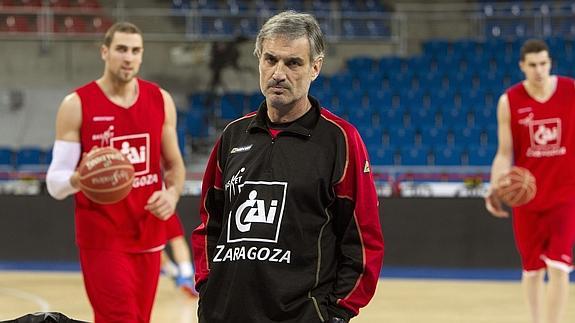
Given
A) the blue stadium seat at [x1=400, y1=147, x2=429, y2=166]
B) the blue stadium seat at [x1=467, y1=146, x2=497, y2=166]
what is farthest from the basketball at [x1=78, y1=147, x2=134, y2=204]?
the blue stadium seat at [x1=467, y1=146, x2=497, y2=166]

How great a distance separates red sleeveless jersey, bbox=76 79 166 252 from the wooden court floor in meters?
3.02

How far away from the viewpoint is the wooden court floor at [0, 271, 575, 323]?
809cm

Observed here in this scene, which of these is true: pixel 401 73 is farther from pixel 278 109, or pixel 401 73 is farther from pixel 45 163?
pixel 278 109

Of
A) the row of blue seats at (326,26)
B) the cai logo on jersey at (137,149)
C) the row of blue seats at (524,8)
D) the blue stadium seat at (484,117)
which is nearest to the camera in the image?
the cai logo on jersey at (137,149)

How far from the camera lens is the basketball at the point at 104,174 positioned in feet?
15.6

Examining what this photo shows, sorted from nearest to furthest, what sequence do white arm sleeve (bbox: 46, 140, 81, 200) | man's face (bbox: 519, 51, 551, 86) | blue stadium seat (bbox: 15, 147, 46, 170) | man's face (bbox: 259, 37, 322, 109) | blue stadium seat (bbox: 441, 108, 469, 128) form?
man's face (bbox: 259, 37, 322, 109), white arm sleeve (bbox: 46, 140, 81, 200), man's face (bbox: 519, 51, 551, 86), blue stadium seat (bbox: 441, 108, 469, 128), blue stadium seat (bbox: 15, 147, 46, 170)

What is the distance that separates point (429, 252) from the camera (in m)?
11.3

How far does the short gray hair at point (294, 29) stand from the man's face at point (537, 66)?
3898 mm

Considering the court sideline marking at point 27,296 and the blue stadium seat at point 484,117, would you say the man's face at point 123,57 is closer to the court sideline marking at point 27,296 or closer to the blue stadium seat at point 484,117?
the court sideline marking at point 27,296

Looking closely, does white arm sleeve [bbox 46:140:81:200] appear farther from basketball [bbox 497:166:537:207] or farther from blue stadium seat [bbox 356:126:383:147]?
blue stadium seat [bbox 356:126:383:147]

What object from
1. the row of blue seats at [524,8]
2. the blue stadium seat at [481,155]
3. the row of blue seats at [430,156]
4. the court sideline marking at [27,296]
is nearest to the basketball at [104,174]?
the court sideline marking at [27,296]

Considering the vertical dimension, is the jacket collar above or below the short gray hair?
below

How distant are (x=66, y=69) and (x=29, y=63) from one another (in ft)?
2.05

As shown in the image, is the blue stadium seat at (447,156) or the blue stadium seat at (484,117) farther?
the blue stadium seat at (484,117)
